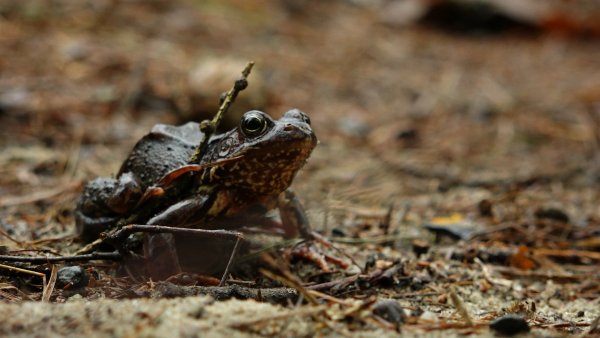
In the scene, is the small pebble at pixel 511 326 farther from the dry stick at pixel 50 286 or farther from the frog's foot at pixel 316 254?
the dry stick at pixel 50 286

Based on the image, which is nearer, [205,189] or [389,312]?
[389,312]

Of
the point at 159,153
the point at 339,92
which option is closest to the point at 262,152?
the point at 159,153

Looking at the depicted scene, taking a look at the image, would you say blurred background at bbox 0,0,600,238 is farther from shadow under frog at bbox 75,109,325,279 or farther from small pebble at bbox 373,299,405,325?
small pebble at bbox 373,299,405,325

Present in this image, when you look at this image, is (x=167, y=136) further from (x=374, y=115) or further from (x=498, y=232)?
(x=374, y=115)

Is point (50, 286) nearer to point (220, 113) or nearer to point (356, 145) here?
point (220, 113)

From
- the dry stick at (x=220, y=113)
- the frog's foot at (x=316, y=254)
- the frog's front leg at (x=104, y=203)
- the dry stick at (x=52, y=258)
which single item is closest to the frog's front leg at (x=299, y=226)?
the frog's foot at (x=316, y=254)

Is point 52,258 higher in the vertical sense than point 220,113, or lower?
lower

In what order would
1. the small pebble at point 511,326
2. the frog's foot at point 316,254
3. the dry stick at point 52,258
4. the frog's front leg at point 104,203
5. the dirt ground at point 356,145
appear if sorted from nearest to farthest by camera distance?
the small pebble at point 511,326 < the dirt ground at point 356,145 < the dry stick at point 52,258 < the frog's front leg at point 104,203 < the frog's foot at point 316,254
